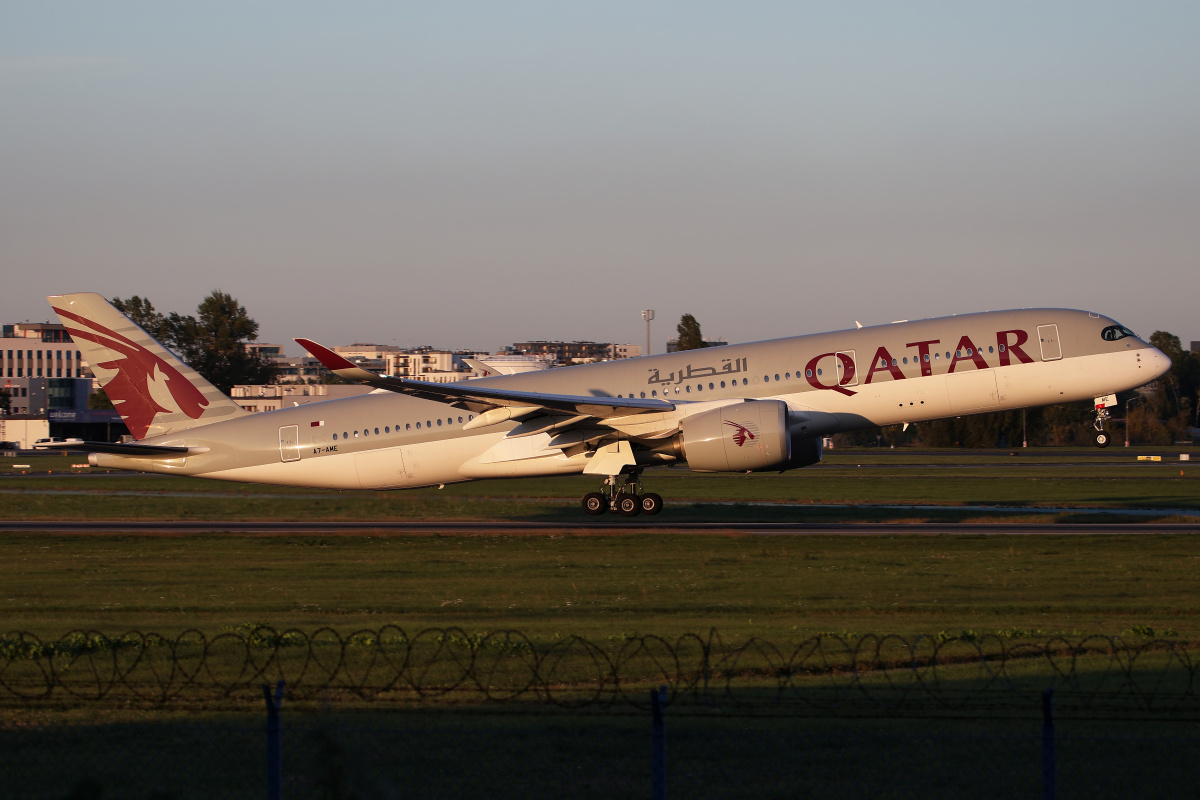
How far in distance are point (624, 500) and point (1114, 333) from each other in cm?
1567

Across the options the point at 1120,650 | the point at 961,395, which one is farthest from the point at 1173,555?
the point at 1120,650

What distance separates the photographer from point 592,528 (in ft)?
107

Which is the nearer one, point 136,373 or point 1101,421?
point 1101,421

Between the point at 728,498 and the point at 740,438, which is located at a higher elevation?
the point at 740,438

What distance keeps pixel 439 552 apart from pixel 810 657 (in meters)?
15.2

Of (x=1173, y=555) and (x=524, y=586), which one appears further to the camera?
(x=1173, y=555)

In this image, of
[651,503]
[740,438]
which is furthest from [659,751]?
[651,503]

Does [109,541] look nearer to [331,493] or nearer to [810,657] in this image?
[331,493]

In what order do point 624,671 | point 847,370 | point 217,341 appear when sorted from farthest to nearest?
1. point 217,341
2. point 847,370
3. point 624,671

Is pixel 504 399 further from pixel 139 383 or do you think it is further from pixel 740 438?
pixel 139 383

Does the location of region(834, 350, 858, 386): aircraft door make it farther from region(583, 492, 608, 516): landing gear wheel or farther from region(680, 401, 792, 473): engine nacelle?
region(583, 492, 608, 516): landing gear wheel

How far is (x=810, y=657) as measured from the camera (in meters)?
14.3

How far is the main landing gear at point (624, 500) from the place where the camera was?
34.3 m

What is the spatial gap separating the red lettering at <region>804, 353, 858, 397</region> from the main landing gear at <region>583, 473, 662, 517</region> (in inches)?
237
